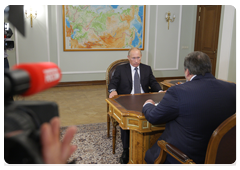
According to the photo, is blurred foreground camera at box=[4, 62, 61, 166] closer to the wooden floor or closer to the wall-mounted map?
the wooden floor

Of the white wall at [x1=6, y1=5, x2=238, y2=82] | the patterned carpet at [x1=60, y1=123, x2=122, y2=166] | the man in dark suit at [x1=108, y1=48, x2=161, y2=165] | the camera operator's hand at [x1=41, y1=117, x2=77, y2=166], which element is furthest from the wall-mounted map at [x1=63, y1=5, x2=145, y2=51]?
the camera operator's hand at [x1=41, y1=117, x2=77, y2=166]

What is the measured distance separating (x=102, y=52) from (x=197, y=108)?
5845 mm

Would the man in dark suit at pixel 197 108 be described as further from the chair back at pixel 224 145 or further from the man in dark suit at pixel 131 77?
the man in dark suit at pixel 131 77

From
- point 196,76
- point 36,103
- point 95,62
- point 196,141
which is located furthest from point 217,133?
point 95,62

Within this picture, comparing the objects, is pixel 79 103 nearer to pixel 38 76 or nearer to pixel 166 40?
pixel 166 40

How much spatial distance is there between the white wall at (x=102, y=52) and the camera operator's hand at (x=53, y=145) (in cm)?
635

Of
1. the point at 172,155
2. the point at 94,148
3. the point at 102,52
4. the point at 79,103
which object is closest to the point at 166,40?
the point at 102,52

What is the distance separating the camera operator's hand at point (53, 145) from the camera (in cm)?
33

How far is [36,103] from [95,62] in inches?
279

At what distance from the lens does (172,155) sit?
177cm

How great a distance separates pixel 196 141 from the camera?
1.78m

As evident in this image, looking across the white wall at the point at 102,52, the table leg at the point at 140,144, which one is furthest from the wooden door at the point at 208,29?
the table leg at the point at 140,144

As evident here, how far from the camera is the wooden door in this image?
706cm

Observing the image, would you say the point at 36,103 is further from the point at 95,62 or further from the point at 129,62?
the point at 95,62
